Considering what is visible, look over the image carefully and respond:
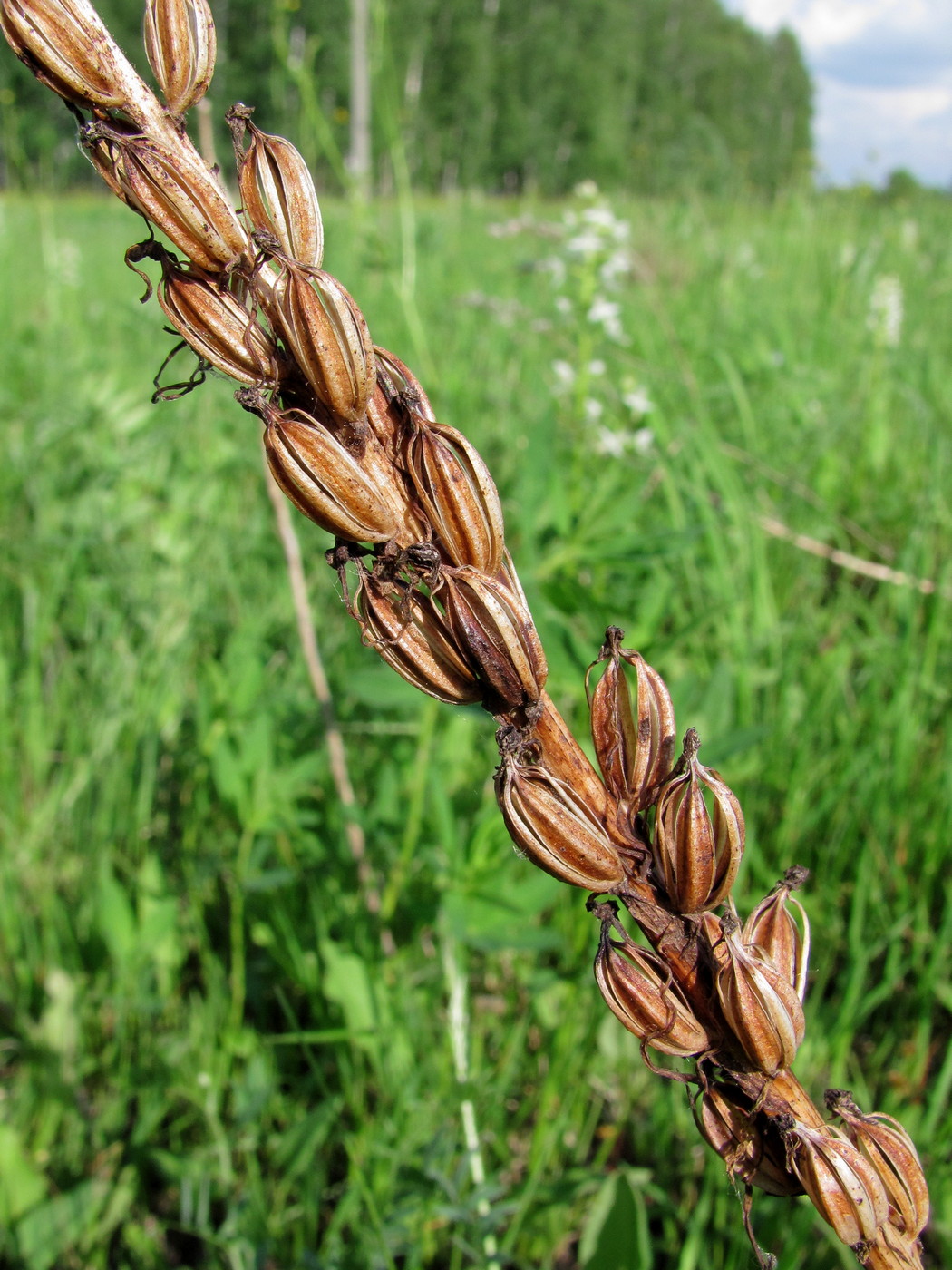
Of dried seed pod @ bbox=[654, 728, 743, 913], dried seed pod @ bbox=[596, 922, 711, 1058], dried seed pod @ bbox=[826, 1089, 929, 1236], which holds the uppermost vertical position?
dried seed pod @ bbox=[654, 728, 743, 913]

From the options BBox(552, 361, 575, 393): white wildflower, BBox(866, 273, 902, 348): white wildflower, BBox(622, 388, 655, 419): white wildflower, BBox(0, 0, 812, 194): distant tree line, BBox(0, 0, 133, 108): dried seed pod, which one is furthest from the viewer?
BBox(866, 273, 902, 348): white wildflower

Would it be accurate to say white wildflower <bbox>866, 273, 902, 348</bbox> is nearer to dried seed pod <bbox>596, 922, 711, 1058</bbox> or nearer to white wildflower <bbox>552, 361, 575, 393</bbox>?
white wildflower <bbox>552, 361, 575, 393</bbox>

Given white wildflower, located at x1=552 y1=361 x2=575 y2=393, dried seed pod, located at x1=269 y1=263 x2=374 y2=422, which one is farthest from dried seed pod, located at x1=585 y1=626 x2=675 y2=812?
white wildflower, located at x1=552 y1=361 x2=575 y2=393

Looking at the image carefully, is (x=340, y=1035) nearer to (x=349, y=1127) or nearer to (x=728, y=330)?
(x=349, y=1127)

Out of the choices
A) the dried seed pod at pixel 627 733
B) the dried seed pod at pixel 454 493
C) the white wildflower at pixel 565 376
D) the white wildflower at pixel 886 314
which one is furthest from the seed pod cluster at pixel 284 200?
the white wildflower at pixel 886 314

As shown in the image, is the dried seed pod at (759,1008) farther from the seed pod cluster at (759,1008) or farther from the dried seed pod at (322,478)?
the dried seed pod at (322,478)

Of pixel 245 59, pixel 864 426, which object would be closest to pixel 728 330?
pixel 864 426

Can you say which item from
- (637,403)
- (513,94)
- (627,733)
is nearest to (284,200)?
(627,733)
